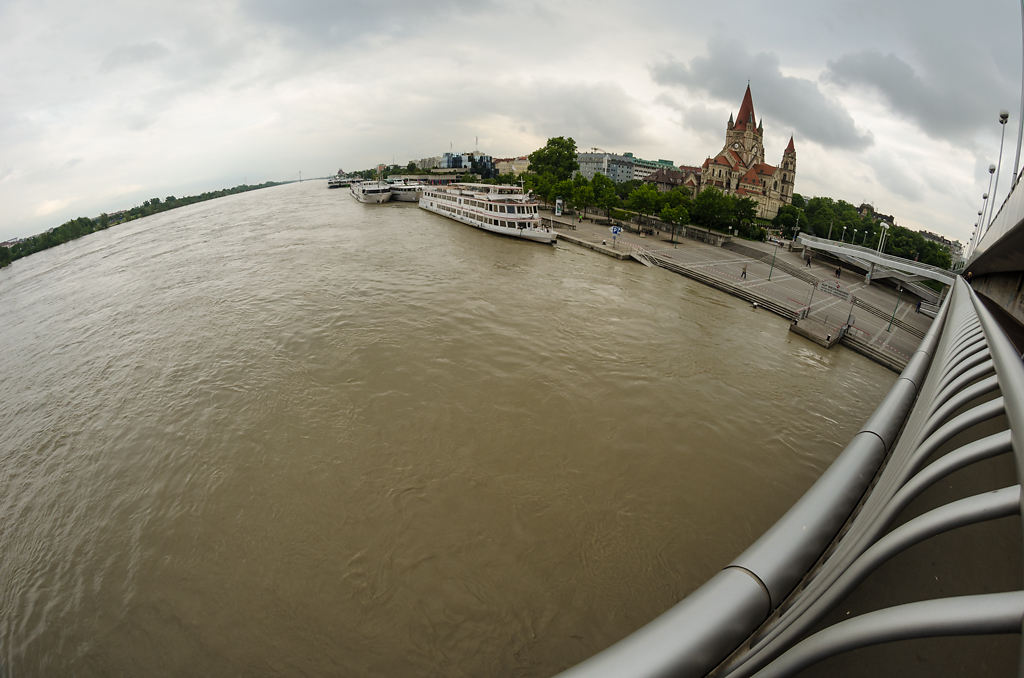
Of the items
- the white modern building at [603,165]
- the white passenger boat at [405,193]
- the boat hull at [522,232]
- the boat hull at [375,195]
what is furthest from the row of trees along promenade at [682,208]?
the white modern building at [603,165]

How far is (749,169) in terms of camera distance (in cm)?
7044

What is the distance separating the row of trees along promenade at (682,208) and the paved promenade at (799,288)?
346 centimetres

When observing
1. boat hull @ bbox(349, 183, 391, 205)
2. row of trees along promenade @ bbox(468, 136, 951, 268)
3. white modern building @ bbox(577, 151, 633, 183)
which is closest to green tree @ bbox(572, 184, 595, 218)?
row of trees along promenade @ bbox(468, 136, 951, 268)

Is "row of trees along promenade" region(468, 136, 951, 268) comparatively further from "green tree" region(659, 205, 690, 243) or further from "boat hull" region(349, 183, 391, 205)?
"boat hull" region(349, 183, 391, 205)

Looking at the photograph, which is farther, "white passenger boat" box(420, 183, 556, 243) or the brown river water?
"white passenger boat" box(420, 183, 556, 243)

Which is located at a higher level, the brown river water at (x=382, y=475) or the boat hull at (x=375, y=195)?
the boat hull at (x=375, y=195)

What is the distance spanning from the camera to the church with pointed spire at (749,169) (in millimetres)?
68188

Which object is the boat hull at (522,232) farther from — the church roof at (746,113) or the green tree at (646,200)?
the church roof at (746,113)

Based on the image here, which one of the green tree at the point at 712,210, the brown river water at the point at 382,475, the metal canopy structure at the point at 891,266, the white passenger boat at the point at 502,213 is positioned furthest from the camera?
the green tree at the point at 712,210

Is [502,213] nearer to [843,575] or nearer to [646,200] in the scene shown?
[646,200]

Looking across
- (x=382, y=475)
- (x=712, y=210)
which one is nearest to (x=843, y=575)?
(x=382, y=475)

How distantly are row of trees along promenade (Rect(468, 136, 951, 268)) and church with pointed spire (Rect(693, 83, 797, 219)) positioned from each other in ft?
18.3

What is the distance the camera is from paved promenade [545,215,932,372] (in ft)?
62.6

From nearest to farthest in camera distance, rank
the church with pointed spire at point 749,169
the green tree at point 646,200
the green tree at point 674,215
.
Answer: the green tree at point 674,215 → the green tree at point 646,200 → the church with pointed spire at point 749,169
